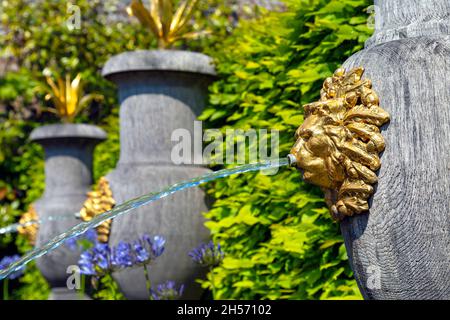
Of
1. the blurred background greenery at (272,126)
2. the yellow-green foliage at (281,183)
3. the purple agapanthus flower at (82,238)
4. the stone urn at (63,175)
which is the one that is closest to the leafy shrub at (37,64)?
the blurred background greenery at (272,126)

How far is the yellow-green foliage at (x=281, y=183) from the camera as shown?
115 inches

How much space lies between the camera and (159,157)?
13.1 ft

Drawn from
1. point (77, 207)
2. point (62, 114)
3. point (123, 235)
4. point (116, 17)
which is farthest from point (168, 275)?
point (116, 17)

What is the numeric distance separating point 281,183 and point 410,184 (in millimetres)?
1432

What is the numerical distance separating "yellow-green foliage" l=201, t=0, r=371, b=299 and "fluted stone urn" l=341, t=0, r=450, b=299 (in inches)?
33.5

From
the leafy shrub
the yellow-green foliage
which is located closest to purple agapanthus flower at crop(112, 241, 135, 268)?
the yellow-green foliage

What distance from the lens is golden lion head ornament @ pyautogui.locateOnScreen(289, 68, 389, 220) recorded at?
6.00ft

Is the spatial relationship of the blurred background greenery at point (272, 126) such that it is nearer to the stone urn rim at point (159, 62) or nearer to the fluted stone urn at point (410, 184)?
the stone urn rim at point (159, 62)

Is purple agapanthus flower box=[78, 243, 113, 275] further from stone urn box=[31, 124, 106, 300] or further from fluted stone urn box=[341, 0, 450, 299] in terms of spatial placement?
stone urn box=[31, 124, 106, 300]

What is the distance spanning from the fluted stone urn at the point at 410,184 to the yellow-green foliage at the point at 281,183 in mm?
850

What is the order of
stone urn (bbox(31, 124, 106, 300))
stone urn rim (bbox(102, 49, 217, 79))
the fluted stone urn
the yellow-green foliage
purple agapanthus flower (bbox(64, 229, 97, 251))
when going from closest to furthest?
1. the fluted stone urn
2. the yellow-green foliage
3. purple agapanthus flower (bbox(64, 229, 97, 251))
4. stone urn rim (bbox(102, 49, 217, 79))
5. stone urn (bbox(31, 124, 106, 300))

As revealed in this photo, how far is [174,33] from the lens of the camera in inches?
167

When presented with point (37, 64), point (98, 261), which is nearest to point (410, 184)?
point (98, 261)
